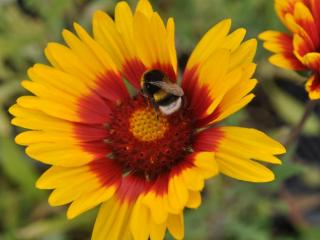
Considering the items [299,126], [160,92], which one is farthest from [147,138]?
[299,126]

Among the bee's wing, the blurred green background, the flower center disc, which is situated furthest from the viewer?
the blurred green background

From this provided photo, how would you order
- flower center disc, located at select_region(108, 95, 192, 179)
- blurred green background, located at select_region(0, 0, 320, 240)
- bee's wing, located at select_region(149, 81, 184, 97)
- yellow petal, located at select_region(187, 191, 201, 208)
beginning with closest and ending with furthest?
yellow petal, located at select_region(187, 191, 201, 208), bee's wing, located at select_region(149, 81, 184, 97), flower center disc, located at select_region(108, 95, 192, 179), blurred green background, located at select_region(0, 0, 320, 240)

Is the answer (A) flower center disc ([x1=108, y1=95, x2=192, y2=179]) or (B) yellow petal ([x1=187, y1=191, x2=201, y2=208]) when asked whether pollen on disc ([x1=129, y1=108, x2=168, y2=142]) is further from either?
(B) yellow petal ([x1=187, y1=191, x2=201, y2=208])

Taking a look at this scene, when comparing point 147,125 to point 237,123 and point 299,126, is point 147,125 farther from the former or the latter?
point 237,123

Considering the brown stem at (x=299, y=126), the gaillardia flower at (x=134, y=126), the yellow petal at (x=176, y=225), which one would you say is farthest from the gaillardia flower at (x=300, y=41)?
the yellow petal at (x=176, y=225)

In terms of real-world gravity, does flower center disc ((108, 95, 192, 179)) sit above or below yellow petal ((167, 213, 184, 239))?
above

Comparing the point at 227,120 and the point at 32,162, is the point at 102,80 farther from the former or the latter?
the point at 32,162

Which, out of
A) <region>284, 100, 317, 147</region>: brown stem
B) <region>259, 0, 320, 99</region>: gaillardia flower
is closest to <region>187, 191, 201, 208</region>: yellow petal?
<region>259, 0, 320, 99</region>: gaillardia flower

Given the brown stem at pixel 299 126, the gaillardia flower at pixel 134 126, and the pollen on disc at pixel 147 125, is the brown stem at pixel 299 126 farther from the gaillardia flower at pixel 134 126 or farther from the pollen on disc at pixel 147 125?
the pollen on disc at pixel 147 125

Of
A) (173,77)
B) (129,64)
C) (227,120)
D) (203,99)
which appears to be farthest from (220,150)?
(227,120)
